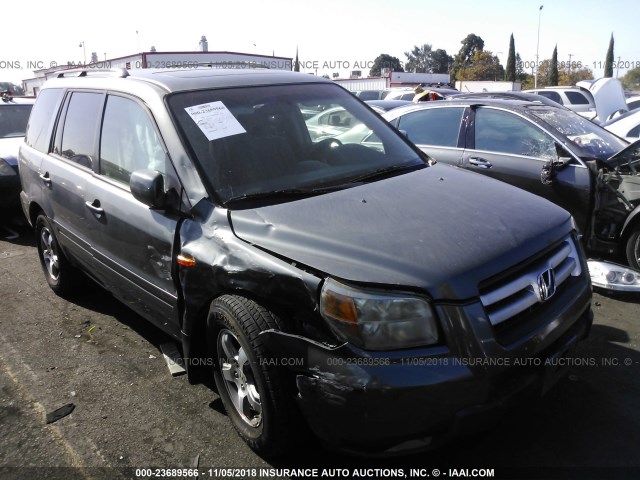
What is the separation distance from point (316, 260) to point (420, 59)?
114 metres

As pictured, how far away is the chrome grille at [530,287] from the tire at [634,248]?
7.70 ft

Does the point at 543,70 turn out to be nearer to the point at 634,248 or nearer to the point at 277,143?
the point at 634,248

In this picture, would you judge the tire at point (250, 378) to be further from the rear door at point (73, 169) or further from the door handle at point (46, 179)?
the door handle at point (46, 179)

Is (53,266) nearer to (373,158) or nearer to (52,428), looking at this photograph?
(52,428)

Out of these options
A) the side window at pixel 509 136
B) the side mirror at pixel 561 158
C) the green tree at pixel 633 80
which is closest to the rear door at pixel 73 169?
the side window at pixel 509 136

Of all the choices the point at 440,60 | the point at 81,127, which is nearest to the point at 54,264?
the point at 81,127

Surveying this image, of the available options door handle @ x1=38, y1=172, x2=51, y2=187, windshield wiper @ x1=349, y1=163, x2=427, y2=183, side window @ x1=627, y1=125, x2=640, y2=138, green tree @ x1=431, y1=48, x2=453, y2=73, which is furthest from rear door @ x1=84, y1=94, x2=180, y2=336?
green tree @ x1=431, y1=48, x2=453, y2=73

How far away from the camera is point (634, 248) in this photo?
4.62m

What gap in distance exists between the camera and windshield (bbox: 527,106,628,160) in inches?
200

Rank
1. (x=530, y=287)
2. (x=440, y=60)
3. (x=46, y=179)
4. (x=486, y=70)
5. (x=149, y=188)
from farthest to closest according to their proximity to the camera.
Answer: (x=440, y=60), (x=486, y=70), (x=46, y=179), (x=149, y=188), (x=530, y=287)

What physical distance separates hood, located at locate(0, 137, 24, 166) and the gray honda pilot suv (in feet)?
12.5

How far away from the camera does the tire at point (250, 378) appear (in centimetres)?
235

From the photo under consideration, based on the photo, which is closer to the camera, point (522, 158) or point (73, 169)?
point (73, 169)

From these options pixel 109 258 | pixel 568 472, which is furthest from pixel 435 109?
pixel 568 472
